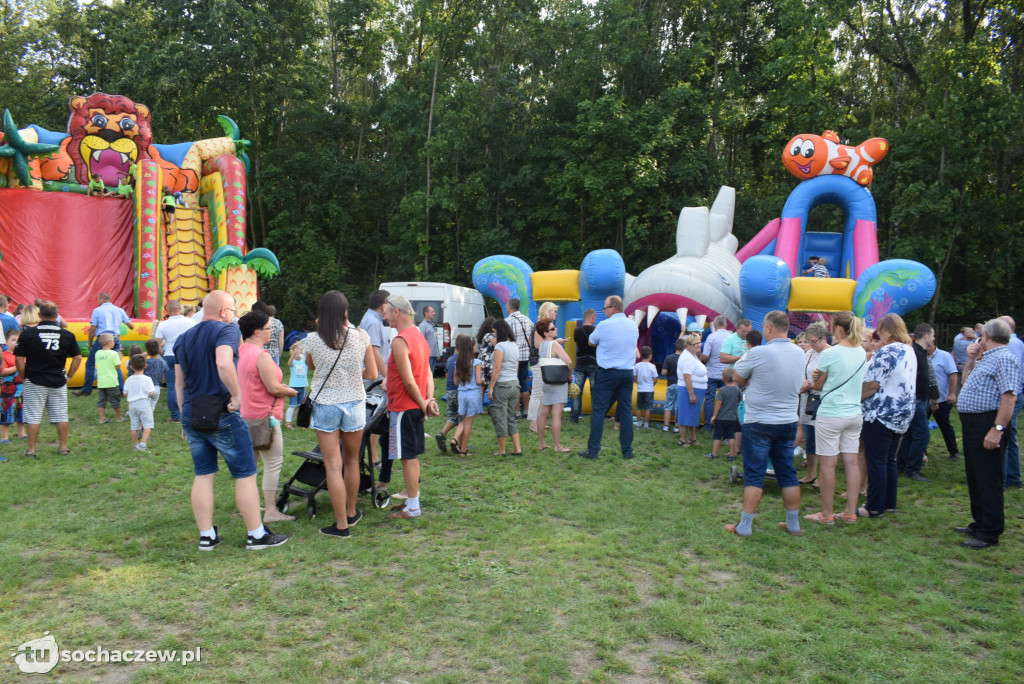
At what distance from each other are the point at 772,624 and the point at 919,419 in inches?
167

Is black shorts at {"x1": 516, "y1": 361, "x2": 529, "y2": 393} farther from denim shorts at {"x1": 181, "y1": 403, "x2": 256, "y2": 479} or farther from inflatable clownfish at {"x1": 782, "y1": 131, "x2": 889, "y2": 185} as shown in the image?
inflatable clownfish at {"x1": 782, "y1": 131, "x2": 889, "y2": 185}

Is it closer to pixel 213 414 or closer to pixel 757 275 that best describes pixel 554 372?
pixel 757 275

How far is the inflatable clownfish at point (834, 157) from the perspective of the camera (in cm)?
1271

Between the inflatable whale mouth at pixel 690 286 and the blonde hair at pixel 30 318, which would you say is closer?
the blonde hair at pixel 30 318

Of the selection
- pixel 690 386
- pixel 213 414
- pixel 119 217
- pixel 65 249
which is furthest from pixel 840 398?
pixel 119 217

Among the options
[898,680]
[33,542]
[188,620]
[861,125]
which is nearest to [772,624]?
[898,680]

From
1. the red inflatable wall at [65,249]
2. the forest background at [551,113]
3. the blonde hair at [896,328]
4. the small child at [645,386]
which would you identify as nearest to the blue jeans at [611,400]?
the small child at [645,386]

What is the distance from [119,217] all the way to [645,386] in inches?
495

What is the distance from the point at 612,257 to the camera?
10.5 meters

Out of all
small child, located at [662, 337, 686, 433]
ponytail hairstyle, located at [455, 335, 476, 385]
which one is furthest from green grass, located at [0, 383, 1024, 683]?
small child, located at [662, 337, 686, 433]

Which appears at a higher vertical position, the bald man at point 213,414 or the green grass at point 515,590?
the bald man at point 213,414

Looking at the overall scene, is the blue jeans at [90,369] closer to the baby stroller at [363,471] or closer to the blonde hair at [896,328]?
the baby stroller at [363,471]

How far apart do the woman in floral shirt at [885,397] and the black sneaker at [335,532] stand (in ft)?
13.9

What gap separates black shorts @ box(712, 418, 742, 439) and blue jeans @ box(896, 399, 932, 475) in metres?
1.62
